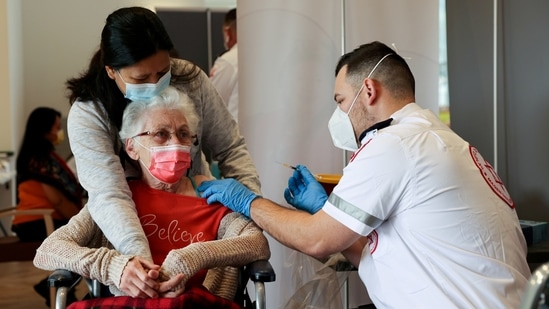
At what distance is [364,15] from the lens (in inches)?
120

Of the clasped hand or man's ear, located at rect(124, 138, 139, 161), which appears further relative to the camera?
man's ear, located at rect(124, 138, 139, 161)

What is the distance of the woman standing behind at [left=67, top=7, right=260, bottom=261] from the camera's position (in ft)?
6.63

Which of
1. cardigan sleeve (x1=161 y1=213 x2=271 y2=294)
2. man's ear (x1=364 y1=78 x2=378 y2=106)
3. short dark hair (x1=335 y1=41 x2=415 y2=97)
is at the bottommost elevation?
cardigan sleeve (x1=161 y1=213 x2=271 y2=294)

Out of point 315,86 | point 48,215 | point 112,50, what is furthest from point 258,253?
point 48,215

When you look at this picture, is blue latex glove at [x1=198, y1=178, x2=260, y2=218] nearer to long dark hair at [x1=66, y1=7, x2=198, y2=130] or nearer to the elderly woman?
the elderly woman

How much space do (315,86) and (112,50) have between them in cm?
112

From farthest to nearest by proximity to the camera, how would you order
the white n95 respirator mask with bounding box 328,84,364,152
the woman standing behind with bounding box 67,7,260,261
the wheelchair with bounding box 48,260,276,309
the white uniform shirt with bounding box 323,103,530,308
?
the white n95 respirator mask with bounding box 328,84,364,152 < the woman standing behind with bounding box 67,7,260,261 < the wheelchair with bounding box 48,260,276,309 < the white uniform shirt with bounding box 323,103,530,308

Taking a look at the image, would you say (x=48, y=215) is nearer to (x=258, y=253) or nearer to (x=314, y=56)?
(x=314, y=56)

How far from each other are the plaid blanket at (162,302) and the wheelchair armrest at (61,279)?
0.07 meters

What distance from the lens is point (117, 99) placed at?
7.14ft

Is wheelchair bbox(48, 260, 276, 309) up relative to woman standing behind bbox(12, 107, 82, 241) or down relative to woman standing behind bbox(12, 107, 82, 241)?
up

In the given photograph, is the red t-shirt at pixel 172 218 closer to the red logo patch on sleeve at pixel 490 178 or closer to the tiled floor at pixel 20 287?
the red logo patch on sleeve at pixel 490 178

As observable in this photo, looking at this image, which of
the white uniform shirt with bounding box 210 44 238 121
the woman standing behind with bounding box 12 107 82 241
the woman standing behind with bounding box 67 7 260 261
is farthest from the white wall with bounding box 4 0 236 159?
the woman standing behind with bounding box 67 7 260 261

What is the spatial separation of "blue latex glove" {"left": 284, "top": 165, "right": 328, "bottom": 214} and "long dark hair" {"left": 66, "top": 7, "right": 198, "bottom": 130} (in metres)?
0.55
